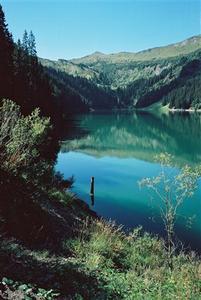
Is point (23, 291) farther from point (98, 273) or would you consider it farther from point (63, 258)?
point (63, 258)

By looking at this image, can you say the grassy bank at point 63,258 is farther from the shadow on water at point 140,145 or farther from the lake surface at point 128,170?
the shadow on water at point 140,145

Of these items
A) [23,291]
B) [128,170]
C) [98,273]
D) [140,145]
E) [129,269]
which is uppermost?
[23,291]

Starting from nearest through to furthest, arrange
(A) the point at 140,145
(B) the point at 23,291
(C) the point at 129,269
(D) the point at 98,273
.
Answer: (B) the point at 23,291 < (D) the point at 98,273 < (C) the point at 129,269 < (A) the point at 140,145

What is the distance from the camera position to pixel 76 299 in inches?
392

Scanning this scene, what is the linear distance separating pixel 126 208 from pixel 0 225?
78.2 ft

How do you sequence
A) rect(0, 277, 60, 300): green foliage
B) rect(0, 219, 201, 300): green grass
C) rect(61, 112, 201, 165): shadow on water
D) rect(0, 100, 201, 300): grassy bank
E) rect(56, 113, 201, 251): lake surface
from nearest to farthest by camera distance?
rect(0, 277, 60, 300): green foliage → rect(0, 100, 201, 300): grassy bank → rect(0, 219, 201, 300): green grass → rect(56, 113, 201, 251): lake surface → rect(61, 112, 201, 165): shadow on water

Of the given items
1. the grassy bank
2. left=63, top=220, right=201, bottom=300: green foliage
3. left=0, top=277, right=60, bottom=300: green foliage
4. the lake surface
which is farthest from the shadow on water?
left=0, top=277, right=60, bottom=300: green foliage

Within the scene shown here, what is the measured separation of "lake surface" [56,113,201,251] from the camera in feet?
108

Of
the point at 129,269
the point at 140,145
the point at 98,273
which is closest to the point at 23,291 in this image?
the point at 98,273

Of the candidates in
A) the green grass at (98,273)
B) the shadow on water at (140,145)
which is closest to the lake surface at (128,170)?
the shadow on water at (140,145)

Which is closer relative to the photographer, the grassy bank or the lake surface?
the grassy bank

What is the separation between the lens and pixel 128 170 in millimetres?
60344

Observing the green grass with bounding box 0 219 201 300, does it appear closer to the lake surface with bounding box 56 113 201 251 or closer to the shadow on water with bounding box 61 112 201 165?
the lake surface with bounding box 56 113 201 251

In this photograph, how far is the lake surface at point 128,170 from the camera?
108 feet
